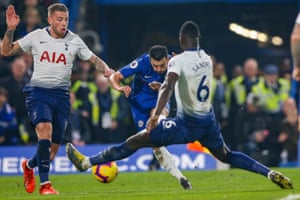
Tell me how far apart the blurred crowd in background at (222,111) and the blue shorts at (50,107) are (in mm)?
6980

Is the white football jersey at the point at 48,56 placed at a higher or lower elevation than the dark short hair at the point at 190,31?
lower

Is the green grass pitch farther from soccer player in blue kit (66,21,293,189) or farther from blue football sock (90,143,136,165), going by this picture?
soccer player in blue kit (66,21,293,189)

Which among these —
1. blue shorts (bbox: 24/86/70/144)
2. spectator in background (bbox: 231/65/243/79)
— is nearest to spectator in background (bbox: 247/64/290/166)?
spectator in background (bbox: 231/65/243/79)

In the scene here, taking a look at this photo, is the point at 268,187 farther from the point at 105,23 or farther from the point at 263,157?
the point at 105,23

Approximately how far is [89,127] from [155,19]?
4623mm

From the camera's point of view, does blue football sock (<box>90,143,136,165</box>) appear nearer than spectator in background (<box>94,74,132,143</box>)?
Yes

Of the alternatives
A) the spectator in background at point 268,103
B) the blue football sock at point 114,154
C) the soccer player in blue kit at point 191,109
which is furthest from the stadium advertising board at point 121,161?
the soccer player in blue kit at point 191,109

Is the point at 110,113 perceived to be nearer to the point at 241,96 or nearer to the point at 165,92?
the point at 241,96

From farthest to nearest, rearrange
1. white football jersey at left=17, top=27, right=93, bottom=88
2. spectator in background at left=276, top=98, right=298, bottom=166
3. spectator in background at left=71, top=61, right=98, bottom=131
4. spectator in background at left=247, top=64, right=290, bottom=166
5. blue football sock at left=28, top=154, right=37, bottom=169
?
spectator in background at left=247, top=64, right=290, bottom=166
spectator in background at left=71, top=61, right=98, bottom=131
spectator in background at left=276, top=98, right=298, bottom=166
blue football sock at left=28, top=154, right=37, bottom=169
white football jersey at left=17, top=27, right=93, bottom=88

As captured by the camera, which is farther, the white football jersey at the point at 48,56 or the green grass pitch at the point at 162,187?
the white football jersey at the point at 48,56

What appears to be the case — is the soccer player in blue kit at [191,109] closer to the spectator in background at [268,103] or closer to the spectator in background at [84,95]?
the spectator in background at [84,95]

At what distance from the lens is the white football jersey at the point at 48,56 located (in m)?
16.5

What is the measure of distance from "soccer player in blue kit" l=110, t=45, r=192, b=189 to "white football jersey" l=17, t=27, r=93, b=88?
82 centimetres

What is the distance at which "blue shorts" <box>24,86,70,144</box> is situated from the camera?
1633 centimetres
